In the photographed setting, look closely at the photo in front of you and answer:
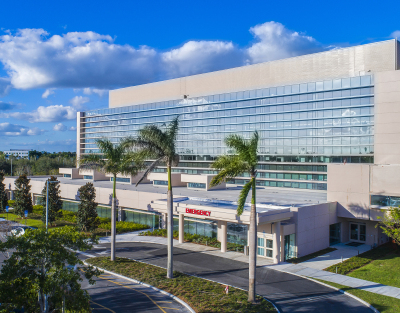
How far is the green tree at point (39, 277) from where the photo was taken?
1369 centimetres

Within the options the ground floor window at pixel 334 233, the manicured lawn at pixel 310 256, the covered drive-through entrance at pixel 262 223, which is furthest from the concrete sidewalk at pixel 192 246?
the ground floor window at pixel 334 233

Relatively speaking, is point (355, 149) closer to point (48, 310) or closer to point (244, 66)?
point (244, 66)

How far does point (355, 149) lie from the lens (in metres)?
54.9

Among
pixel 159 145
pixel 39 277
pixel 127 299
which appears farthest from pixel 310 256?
pixel 39 277

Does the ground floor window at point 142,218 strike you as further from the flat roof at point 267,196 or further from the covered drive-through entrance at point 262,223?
the covered drive-through entrance at point 262,223

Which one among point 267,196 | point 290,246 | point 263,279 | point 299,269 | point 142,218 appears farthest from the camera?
point 142,218

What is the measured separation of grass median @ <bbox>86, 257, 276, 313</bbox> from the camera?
2002 cm

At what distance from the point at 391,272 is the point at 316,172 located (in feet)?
109

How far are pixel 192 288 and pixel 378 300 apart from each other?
11701 millimetres

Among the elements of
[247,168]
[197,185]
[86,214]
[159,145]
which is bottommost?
[86,214]

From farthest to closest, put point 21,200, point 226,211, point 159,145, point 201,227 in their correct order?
point 21,200
point 201,227
point 226,211
point 159,145

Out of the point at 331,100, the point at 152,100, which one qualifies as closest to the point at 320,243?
the point at 331,100

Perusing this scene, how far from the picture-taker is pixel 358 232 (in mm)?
37656

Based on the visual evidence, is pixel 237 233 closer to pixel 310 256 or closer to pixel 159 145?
pixel 310 256
